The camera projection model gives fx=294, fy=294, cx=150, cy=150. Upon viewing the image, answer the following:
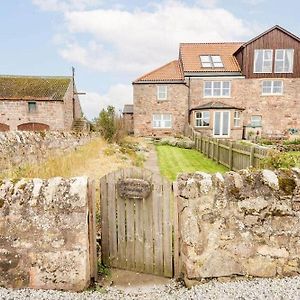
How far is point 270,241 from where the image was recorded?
3.93 m

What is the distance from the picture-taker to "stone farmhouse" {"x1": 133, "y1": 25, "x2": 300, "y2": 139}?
1151 inches

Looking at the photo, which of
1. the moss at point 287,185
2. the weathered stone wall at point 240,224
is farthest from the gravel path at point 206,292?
the moss at point 287,185

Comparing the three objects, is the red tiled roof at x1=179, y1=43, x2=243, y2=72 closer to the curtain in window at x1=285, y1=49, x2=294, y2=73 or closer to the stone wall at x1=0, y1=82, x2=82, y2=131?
the curtain in window at x1=285, y1=49, x2=294, y2=73

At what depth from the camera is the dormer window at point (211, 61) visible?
30.6 m

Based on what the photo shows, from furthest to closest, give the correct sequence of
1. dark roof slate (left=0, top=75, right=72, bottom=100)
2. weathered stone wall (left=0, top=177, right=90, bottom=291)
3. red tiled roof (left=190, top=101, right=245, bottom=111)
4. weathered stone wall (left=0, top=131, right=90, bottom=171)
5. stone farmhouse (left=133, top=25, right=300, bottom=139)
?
dark roof slate (left=0, top=75, right=72, bottom=100), stone farmhouse (left=133, top=25, right=300, bottom=139), red tiled roof (left=190, top=101, right=245, bottom=111), weathered stone wall (left=0, top=131, right=90, bottom=171), weathered stone wall (left=0, top=177, right=90, bottom=291)

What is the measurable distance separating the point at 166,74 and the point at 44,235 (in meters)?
28.5

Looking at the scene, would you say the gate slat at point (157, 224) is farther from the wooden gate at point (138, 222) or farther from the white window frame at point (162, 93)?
the white window frame at point (162, 93)

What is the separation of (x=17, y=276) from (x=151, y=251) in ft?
5.94

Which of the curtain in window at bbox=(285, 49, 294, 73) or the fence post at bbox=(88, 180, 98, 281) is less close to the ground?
the curtain in window at bbox=(285, 49, 294, 73)

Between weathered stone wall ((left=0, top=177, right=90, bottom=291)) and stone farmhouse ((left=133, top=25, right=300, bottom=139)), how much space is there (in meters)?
25.8

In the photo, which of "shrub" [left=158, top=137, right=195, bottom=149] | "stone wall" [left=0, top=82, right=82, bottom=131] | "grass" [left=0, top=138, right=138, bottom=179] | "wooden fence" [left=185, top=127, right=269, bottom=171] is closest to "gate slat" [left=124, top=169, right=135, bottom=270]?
"grass" [left=0, top=138, right=138, bottom=179]

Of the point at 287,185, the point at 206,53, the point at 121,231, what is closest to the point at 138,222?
the point at 121,231

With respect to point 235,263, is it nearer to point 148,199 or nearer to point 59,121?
point 148,199

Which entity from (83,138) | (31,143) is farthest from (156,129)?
(31,143)
